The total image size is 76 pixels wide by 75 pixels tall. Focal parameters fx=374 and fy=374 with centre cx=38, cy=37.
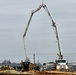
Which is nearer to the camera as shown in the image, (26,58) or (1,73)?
(1,73)

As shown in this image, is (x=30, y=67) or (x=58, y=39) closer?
(x=30, y=67)

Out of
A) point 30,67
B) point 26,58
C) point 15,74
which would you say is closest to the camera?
point 15,74

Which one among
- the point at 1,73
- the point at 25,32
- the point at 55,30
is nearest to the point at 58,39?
the point at 55,30

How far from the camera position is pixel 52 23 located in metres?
116

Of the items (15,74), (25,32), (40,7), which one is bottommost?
(15,74)

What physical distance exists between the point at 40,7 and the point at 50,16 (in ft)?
13.7

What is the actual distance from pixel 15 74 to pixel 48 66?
39.6 meters

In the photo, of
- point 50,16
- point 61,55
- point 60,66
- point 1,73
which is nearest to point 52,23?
point 50,16

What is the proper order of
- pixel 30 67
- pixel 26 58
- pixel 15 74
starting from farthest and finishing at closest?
1. pixel 26 58
2. pixel 30 67
3. pixel 15 74

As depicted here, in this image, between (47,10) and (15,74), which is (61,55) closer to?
(47,10)

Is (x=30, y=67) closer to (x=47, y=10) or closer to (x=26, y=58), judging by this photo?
(x=26, y=58)

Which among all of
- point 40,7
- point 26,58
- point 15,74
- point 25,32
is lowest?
point 15,74

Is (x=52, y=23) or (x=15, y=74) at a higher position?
(x=52, y=23)

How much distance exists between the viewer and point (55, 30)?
376 feet
